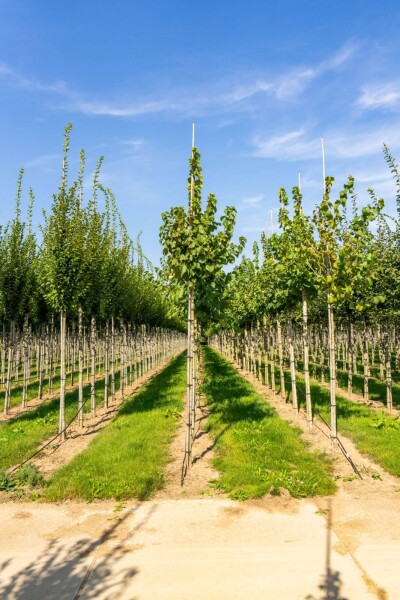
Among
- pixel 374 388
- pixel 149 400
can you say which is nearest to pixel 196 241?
pixel 149 400

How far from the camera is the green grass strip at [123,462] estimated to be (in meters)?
9.37

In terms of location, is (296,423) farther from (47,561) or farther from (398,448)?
(47,561)

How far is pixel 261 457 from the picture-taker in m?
11.1

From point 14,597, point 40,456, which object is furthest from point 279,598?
point 40,456

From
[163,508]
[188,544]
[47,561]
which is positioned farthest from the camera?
[163,508]

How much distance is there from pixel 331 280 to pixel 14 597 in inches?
381

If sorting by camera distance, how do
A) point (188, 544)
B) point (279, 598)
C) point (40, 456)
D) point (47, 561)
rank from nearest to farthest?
1. point (279, 598)
2. point (47, 561)
3. point (188, 544)
4. point (40, 456)

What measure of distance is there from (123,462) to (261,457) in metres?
3.57

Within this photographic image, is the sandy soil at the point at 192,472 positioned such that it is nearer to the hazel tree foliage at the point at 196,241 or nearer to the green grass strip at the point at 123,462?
the green grass strip at the point at 123,462

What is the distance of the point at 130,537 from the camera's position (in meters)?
7.33

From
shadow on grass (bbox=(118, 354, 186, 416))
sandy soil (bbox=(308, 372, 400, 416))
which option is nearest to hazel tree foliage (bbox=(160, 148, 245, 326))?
shadow on grass (bbox=(118, 354, 186, 416))

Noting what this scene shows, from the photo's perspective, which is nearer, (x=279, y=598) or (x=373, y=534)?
(x=279, y=598)

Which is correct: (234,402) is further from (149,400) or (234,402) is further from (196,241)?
(196,241)

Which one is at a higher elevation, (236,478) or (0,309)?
(0,309)
